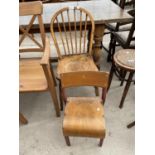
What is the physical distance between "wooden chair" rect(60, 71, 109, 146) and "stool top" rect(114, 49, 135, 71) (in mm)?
353

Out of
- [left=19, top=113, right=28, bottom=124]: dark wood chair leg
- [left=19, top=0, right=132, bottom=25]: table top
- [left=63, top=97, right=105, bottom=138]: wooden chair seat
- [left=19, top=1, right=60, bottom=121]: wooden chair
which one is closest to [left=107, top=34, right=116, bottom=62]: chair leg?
[left=19, top=0, right=132, bottom=25]: table top

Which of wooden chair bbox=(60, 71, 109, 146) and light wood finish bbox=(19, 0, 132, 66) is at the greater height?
light wood finish bbox=(19, 0, 132, 66)

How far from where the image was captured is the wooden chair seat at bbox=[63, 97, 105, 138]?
4.29ft

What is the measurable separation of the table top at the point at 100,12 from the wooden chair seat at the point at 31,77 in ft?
1.33

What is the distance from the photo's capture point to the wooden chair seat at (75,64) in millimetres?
1747

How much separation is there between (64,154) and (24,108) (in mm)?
699

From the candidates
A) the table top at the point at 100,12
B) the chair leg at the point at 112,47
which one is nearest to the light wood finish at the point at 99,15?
the table top at the point at 100,12

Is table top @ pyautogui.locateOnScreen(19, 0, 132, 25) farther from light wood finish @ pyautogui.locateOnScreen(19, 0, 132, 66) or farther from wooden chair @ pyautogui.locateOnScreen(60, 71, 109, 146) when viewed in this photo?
wooden chair @ pyautogui.locateOnScreen(60, 71, 109, 146)

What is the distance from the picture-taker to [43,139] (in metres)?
1.64

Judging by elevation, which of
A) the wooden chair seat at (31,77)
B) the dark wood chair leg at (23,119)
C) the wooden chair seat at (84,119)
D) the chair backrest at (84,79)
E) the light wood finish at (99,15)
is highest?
the light wood finish at (99,15)

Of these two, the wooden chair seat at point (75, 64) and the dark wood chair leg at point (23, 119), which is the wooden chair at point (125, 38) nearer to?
the wooden chair seat at point (75, 64)

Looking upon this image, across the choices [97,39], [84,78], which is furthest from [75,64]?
[84,78]

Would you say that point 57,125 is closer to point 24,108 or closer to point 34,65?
point 24,108
